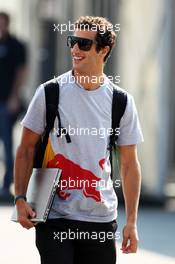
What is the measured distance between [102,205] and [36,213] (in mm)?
279

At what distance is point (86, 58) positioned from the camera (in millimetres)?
4707

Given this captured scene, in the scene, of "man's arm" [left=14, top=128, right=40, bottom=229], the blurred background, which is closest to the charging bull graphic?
"man's arm" [left=14, top=128, right=40, bottom=229]

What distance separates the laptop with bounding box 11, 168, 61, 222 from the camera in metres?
4.57

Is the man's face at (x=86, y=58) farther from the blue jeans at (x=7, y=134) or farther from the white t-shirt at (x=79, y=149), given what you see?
the blue jeans at (x=7, y=134)

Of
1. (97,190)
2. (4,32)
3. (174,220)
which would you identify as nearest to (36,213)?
(97,190)

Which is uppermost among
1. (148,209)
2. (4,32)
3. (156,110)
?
(4,32)

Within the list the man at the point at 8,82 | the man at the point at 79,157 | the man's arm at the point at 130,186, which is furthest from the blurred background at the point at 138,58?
the man at the point at 79,157

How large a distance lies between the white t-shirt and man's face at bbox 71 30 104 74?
7cm

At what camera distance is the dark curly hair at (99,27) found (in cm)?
466

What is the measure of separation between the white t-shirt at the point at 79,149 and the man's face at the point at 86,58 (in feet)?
0.21

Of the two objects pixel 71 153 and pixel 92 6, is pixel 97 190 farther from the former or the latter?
pixel 92 6

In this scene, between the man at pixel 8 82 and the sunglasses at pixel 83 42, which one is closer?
→ the sunglasses at pixel 83 42

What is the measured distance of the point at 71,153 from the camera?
4.58 metres

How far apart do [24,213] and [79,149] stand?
0.35 m
